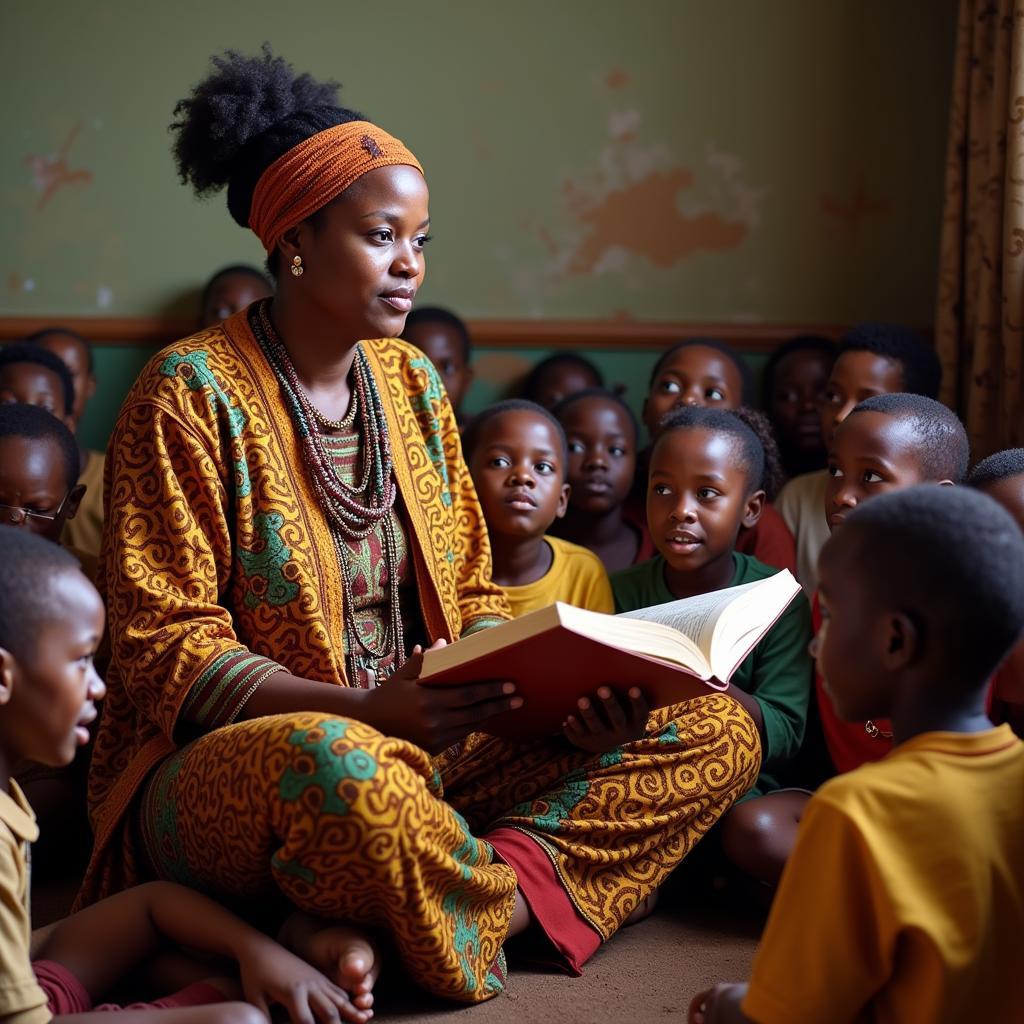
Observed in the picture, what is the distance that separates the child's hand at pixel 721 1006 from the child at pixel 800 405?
2276 mm

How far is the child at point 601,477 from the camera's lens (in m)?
3.13

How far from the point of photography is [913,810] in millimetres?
1246

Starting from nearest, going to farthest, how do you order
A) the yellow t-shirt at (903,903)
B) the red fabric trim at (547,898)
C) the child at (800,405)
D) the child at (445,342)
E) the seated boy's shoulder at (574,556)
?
the yellow t-shirt at (903,903) → the red fabric trim at (547,898) → the seated boy's shoulder at (574,556) → the child at (800,405) → the child at (445,342)

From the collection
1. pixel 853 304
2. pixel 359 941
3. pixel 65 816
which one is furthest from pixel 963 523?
pixel 853 304

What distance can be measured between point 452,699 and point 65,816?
1.01 metres

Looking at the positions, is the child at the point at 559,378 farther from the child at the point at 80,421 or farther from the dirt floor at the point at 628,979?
the dirt floor at the point at 628,979

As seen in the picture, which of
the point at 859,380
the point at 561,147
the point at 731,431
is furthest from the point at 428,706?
the point at 561,147

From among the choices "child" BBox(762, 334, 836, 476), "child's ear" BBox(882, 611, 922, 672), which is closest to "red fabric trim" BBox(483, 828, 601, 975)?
"child's ear" BBox(882, 611, 922, 672)

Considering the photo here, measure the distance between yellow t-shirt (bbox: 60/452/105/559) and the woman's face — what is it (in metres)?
1.34

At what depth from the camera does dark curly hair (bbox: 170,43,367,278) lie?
2041 mm

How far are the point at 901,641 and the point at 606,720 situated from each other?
25.3 inches

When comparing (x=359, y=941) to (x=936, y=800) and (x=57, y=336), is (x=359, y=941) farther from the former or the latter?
(x=57, y=336)

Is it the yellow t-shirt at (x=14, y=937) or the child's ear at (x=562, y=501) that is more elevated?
the child's ear at (x=562, y=501)

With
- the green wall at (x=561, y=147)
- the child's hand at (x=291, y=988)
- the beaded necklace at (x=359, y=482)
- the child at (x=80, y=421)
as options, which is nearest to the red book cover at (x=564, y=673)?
the beaded necklace at (x=359, y=482)
